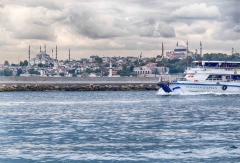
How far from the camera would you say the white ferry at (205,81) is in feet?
272

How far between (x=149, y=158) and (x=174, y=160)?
3.62 ft

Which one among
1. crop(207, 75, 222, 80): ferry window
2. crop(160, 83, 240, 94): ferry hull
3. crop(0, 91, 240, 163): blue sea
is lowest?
crop(0, 91, 240, 163): blue sea

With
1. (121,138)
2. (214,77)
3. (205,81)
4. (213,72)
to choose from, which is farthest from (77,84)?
(121,138)

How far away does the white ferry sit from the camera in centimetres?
8294

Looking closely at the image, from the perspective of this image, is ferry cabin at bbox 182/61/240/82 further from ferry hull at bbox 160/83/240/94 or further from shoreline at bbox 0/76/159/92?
shoreline at bbox 0/76/159/92

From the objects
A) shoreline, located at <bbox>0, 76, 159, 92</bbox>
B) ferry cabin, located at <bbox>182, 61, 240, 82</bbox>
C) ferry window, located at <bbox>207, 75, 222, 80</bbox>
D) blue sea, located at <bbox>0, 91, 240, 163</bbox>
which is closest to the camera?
blue sea, located at <bbox>0, 91, 240, 163</bbox>

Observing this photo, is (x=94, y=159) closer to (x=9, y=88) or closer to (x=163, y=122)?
(x=163, y=122)

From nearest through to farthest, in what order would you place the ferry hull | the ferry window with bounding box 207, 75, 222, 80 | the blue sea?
the blue sea
the ferry hull
the ferry window with bounding box 207, 75, 222, 80

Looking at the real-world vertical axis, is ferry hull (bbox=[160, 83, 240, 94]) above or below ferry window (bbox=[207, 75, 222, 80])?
below

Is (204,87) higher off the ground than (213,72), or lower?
lower

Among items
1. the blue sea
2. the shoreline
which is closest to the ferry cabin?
the shoreline

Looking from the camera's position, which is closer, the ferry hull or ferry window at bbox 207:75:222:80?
the ferry hull

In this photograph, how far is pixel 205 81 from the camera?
83.5m

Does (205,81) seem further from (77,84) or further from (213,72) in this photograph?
(77,84)
